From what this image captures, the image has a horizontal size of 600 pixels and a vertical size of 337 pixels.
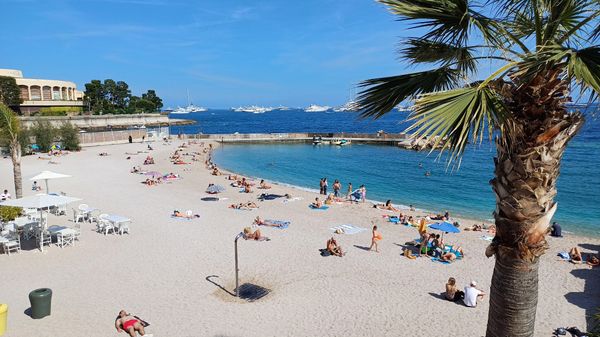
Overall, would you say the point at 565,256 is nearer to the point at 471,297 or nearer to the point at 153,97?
the point at 471,297

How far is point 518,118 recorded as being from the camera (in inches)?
122

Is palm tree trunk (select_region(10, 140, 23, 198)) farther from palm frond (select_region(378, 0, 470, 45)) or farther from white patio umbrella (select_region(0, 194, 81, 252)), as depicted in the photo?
palm frond (select_region(378, 0, 470, 45))

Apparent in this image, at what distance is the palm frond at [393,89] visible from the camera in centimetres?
380

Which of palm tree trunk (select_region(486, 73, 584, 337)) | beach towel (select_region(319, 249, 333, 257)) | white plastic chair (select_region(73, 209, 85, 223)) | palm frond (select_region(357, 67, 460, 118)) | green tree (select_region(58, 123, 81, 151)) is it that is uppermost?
palm frond (select_region(357, 67, 460, 118))

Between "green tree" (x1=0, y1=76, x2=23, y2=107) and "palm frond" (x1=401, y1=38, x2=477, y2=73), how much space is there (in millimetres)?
72041

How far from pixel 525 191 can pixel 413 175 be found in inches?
1334

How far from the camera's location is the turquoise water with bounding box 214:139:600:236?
2456cm

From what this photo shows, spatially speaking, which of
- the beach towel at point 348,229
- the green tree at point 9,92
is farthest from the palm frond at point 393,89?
the green tree at point 9,92

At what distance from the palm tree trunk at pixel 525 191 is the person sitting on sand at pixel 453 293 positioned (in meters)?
7.09

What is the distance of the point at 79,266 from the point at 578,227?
885 inches

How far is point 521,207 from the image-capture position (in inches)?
122

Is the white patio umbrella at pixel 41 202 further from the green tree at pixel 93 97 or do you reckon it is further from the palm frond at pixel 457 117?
the green tree at pixel 93 97

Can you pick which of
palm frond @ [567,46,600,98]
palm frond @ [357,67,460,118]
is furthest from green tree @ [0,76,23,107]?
palm frond @ [567,46,600,98]

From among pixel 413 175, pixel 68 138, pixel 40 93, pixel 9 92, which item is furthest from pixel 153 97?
pixel 413 175
